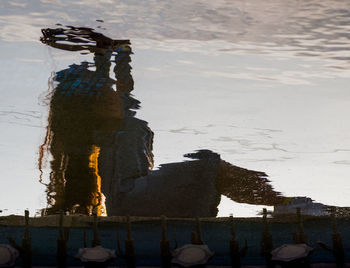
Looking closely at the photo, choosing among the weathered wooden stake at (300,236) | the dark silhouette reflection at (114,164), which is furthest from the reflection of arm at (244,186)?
the weathered wooden stake at (300,236)

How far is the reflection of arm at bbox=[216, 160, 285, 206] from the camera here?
47.8 m

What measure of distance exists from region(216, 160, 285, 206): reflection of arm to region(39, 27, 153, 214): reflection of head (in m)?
10.9

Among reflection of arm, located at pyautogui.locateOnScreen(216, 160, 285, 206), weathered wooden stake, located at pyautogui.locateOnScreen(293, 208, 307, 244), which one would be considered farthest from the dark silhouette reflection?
weathered wooden stake, located at pyautogui.locateOnScreen(293, 208, 307, 244)

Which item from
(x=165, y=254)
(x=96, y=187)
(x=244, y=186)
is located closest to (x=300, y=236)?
(x=165, y=254)

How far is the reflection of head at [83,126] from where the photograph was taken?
48.7 metres

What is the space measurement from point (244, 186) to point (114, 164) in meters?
13.0

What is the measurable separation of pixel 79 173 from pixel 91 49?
40.4ft

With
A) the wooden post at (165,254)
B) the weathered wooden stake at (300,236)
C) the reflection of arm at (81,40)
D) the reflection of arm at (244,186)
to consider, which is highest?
the reflection of arm at (81,40)

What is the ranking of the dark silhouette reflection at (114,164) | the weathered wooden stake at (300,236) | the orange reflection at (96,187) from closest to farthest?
1. the weathered wooden stake at (300,236)
2. the dark silhouette reflection at (114,164)
3. the orange reflection at (96,187)

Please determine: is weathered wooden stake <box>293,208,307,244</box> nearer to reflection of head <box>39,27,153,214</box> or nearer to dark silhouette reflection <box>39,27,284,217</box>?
dark silhouette reflection <box>39,27,284,217</box>

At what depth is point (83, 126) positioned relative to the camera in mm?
53188

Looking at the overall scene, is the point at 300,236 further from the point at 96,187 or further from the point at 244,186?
the point at 96,187

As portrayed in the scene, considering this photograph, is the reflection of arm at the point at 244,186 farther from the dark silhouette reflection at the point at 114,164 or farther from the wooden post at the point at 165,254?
the wooden post at the point at 165,254

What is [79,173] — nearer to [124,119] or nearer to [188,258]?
[124,119]
